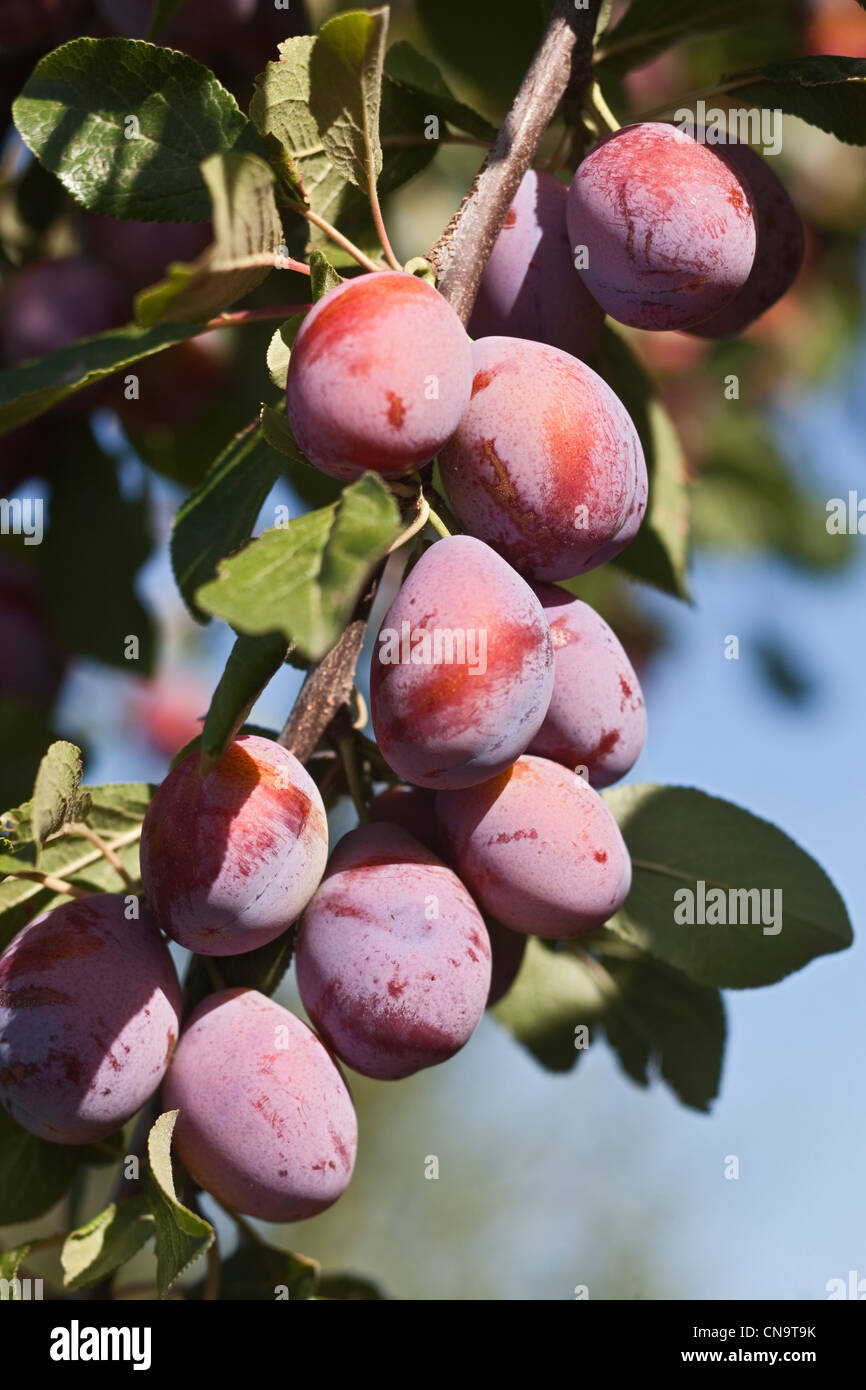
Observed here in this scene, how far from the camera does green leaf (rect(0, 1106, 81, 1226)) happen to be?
0.95m

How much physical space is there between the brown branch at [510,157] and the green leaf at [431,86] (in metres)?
0.09

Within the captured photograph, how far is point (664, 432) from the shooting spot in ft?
4.03

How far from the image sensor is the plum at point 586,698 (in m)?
0.87

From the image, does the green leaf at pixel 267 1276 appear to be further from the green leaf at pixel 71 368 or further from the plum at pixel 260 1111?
the green leaf at pixel 71 368

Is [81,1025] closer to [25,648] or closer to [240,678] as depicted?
[240,678]

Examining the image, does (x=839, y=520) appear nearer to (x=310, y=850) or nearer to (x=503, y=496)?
(x=503, y=496)

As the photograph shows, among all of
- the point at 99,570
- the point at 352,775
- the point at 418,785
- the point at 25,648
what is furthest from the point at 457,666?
the point at 25,648

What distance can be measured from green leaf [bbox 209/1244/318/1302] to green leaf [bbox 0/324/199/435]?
0.72 metres

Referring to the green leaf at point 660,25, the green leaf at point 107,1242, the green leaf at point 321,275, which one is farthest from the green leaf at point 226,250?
the green leaf at point 107,1242

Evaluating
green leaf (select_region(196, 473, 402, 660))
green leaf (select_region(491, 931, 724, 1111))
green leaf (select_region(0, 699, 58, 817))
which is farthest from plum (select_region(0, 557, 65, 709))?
green leaf (select_region(196, 473, 402, 660))

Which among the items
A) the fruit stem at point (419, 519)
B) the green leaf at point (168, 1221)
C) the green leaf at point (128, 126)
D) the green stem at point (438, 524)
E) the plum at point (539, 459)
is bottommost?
the green leaf at point (168, 1221)

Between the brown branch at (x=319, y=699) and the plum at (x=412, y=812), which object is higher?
the brown branch at (x=319, y=699)

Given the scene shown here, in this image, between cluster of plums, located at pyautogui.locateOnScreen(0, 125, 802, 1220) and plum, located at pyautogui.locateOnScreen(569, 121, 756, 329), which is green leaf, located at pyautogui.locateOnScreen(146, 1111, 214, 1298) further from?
plum, located at pyautogui.locateOnScreen(569, 121, 756, 329)

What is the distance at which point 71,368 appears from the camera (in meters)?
0.74
